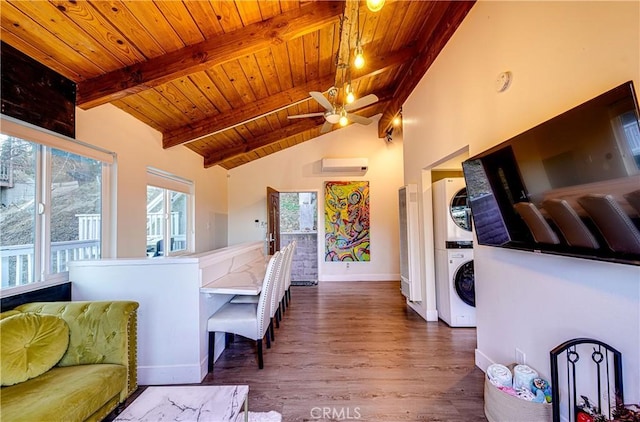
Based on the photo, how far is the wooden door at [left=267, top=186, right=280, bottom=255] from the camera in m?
5.09

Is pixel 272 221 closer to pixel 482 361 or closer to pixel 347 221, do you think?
pixel 347 221

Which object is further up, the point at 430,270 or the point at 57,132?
the point at 57,132

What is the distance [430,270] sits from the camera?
3.46 meters

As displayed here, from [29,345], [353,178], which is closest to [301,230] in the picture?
[353,178]

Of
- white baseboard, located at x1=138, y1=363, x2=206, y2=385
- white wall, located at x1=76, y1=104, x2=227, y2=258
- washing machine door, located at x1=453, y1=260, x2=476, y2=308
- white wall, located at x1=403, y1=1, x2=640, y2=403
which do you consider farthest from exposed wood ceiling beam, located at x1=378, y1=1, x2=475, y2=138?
white baseboard, located at x1=138, y1=363, x2=206, y2=385

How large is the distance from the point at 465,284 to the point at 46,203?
4.17m

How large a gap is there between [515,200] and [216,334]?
266 centimetres

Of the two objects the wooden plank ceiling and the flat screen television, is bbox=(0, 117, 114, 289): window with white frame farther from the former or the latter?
the flat screen television

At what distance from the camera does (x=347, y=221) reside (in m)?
5.84

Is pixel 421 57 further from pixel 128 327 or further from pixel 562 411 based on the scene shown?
pixel 128 327

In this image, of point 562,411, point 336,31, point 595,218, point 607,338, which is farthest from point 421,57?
point 562,411

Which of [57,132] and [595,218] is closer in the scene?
[595,218]

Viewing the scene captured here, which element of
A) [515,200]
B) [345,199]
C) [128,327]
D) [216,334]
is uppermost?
[345,199]

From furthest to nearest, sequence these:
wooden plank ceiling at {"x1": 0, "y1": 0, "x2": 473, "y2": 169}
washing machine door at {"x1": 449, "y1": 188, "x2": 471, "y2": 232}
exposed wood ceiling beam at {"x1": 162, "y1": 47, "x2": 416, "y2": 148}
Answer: exposed wood ceiling beam at {"x1": 162, "y1": 47, "x2": 416, "y2": 148} → washing machine door at {"x1": 449, "y1": 188, "x2": 471, "y2": 232} → wooden plank ceiling at {"x1": 0, "y1": 0, "x2": 473, "y2": 169}
